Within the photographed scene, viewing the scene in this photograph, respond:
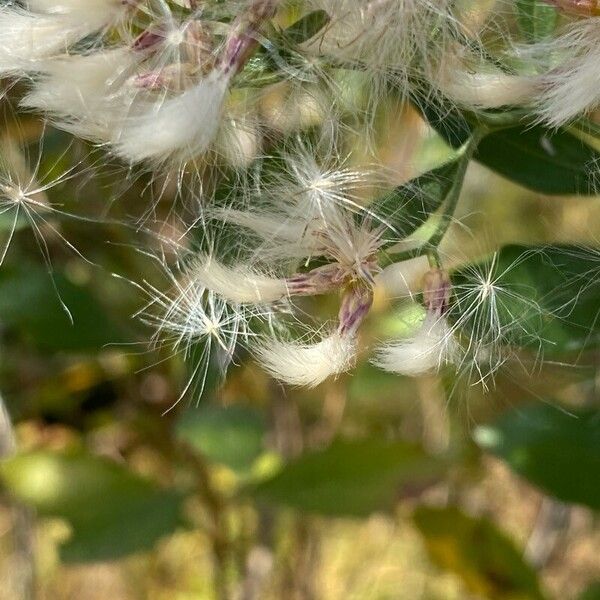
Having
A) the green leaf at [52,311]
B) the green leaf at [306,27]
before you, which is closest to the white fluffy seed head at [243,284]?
the green leaf at [306,27]

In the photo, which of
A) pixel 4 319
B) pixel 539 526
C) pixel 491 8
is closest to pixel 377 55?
pixel 491 8

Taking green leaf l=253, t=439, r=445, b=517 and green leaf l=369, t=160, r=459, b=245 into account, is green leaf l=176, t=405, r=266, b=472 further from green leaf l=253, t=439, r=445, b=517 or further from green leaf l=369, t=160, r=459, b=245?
green leaf l=369, t=160, r=459, b=245

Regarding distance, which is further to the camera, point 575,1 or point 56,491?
point 56,491

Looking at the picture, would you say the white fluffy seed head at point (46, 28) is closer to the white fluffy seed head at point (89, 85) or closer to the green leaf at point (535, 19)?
the white fluffy seed head at point (89, 85)

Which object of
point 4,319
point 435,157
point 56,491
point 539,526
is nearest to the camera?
point 435,157

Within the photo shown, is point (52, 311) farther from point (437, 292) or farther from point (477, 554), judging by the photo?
point (477, 554)

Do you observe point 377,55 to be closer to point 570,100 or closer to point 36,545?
point 570,100

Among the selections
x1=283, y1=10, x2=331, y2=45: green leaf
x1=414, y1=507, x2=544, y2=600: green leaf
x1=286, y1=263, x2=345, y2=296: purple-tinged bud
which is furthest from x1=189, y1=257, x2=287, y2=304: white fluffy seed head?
x1=414, y1=507, x2=544, y2=600: green leaf

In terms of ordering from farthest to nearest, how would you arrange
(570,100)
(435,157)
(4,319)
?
1. (4,319)
2. (435,157)
3. (570,100)
